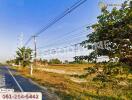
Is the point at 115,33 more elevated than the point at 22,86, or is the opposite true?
the point at 115,33

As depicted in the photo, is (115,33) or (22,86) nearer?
(115,33)

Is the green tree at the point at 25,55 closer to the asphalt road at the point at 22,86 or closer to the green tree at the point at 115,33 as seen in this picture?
the asphalt road at the point at 22,86

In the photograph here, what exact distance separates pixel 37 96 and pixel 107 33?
442cm

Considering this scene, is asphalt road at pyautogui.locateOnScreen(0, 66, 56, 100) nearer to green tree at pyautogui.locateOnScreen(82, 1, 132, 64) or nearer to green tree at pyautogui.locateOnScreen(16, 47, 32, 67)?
green tree at pyautogui.locateOnScreen(82, 1, 132, 64)

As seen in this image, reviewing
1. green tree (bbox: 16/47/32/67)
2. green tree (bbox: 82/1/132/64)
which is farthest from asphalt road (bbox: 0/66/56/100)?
green tree (bbox: 16/47/32/67)

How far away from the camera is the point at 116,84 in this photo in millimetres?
12695

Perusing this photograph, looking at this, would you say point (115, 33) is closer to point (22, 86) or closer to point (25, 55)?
A: point (22, 86)

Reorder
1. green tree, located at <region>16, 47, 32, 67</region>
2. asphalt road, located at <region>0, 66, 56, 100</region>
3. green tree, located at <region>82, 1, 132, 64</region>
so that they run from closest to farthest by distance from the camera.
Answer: green tree, located at <region>82, 1, 132, 64</region> < asphalt road, located at <region>0, 66, 56, 100</region> < green tree, located at <region>16, 47, 32, 67</region>

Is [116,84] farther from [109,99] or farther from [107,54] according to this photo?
→ [109,99]

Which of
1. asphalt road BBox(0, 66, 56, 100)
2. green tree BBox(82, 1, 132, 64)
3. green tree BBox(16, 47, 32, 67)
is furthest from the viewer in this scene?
green tree BBox(16, 47, 32, 67)

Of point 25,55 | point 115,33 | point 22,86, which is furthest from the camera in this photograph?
point 25,55

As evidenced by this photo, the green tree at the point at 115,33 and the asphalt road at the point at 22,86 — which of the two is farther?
the asphalt road at the point at 22,86

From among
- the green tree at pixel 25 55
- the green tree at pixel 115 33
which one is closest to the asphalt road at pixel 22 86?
the green tree at pixel 115 33

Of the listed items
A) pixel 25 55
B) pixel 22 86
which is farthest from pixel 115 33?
pixel 25 55
